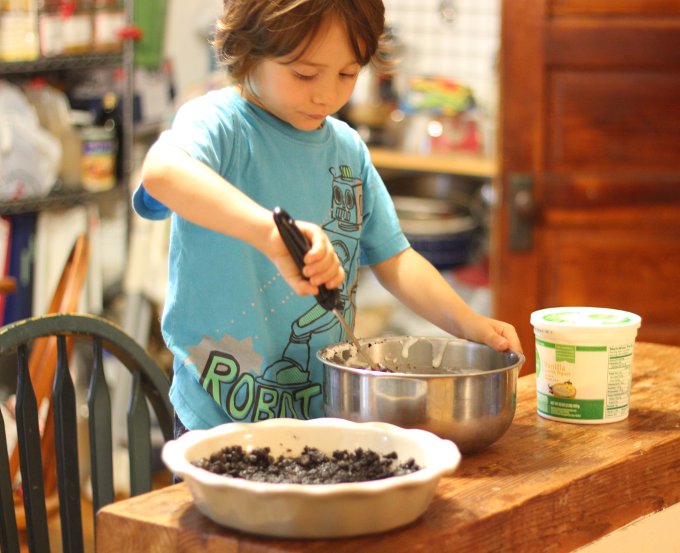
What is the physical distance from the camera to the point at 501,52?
2.66 metres

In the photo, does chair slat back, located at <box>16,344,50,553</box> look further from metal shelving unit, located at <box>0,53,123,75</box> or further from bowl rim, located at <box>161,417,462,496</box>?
metal shelving unit, located at <box>0,53,123,75</box>

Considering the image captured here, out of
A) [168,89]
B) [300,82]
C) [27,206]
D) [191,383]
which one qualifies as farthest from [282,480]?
[168,89]

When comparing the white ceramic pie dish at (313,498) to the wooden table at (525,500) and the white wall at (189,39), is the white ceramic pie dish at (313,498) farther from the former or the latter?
the white wall at (189,39)

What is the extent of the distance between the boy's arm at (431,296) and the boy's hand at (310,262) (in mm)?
398

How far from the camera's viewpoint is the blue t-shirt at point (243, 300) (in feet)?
4.18

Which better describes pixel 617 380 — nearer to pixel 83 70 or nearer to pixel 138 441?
pixel 138 441

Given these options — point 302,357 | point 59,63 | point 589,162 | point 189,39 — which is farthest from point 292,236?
point 189,39

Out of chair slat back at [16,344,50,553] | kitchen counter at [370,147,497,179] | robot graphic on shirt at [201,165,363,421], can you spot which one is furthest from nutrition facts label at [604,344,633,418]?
kitchen counter at [370,147,497,179]

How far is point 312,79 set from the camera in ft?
4.09

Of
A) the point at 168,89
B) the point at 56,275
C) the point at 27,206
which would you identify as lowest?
the point at 56,275

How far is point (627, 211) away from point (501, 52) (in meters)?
0.51

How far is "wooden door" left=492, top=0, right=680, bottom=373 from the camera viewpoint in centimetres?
263

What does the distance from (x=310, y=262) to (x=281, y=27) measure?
32 centimetres

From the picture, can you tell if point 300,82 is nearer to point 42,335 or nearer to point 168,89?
point 42,335
